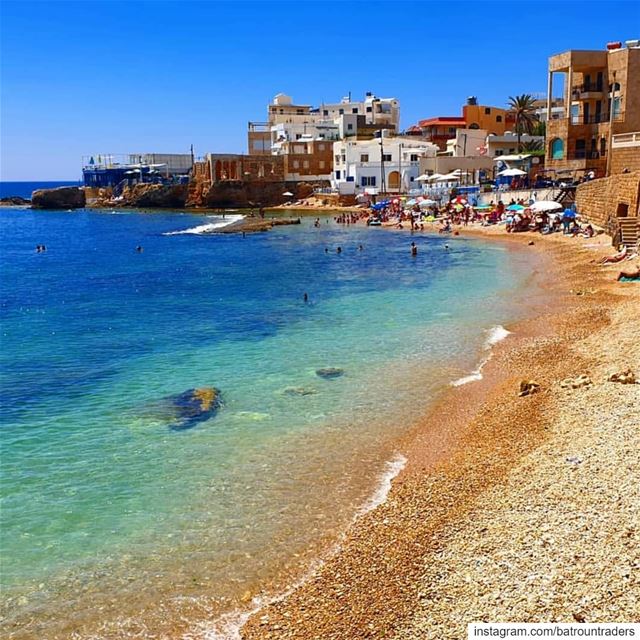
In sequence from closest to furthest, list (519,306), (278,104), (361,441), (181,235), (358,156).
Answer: (361,441) → (519,306) → (181,235) → (358,156) → (278,104)

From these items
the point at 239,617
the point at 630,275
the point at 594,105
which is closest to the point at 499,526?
the point at 239,617

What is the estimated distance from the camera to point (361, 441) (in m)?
13.6

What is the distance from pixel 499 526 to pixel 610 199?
115 ft

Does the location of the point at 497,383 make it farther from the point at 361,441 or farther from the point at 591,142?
the point at 591,142

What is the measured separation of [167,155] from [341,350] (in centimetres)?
11744

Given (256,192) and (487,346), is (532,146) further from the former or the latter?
(487,346)

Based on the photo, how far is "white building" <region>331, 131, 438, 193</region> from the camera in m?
81.6

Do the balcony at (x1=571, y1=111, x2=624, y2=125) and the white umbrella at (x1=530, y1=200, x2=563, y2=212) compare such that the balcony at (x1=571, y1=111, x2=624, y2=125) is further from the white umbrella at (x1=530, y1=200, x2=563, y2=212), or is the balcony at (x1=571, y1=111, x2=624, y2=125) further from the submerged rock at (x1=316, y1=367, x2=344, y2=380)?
the submerged rock at (x1=316, y1=367, x2=344, y2=380)

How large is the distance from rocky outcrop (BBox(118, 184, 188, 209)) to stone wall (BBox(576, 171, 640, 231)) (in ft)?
241

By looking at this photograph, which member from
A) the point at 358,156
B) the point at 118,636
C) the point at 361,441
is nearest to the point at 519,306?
the point at 361,441

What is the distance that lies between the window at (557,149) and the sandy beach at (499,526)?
48.2 meters

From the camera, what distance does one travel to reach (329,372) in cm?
1834

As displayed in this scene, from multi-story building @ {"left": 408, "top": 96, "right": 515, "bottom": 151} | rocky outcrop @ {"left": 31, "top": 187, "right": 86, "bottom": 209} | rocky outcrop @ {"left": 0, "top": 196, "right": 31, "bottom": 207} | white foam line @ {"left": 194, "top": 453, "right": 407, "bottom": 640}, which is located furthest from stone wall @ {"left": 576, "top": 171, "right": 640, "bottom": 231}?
rocky outcrop @ {"left": 0, "top": 196, "right": 31, "bottom": 207}

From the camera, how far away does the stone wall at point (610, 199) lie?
35059mm
